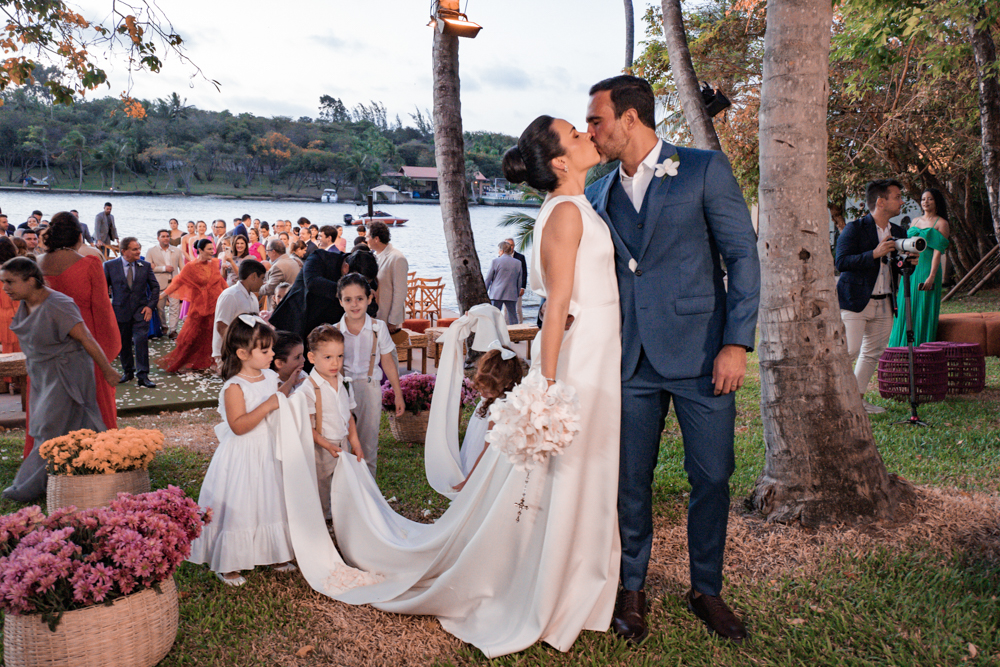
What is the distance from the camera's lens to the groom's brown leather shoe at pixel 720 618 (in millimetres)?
2891

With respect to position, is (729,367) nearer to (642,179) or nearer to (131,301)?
(642,179)

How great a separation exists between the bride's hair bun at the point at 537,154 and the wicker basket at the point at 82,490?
3.22m

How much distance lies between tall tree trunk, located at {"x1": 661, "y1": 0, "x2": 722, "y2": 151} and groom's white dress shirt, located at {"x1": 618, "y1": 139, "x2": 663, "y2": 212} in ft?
12.2

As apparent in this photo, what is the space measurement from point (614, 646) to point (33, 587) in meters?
2.17

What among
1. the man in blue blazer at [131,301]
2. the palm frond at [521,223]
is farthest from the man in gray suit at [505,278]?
the palm frond at [521,223]

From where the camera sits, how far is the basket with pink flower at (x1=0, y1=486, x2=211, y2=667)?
2.54m

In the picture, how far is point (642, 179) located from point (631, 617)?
1799mm

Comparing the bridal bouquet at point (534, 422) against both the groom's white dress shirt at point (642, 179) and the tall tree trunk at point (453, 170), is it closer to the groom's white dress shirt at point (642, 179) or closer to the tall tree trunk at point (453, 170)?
the groom's white dress shirt at point (642, 179)

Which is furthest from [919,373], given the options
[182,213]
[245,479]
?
[182,213]

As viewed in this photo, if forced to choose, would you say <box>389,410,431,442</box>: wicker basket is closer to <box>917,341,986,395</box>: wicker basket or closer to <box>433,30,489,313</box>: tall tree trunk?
<box>433,30,489,313</box>: tall tree trunk

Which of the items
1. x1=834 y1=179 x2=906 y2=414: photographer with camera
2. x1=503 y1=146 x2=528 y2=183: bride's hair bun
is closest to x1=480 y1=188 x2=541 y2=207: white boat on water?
x1=834 y1=179 x2=906 y2=414: photographer with camera

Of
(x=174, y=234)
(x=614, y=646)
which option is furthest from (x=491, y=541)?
(x=174, y=234)

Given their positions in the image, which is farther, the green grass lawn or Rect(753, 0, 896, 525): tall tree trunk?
Rect(753, 0, 896, 525): tall tree trunk

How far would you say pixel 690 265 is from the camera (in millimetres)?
2734
